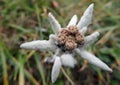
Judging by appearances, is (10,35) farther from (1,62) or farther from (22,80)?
(22,80)

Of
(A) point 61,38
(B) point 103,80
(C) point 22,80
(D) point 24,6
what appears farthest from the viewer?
(D) point 24,6

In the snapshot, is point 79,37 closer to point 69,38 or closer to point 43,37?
point 69,38

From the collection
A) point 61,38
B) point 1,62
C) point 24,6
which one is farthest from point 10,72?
point 61,38

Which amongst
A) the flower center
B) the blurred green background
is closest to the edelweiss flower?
the flower center

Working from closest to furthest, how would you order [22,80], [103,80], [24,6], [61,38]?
[61,38] → [22,80] → [103,80] → [24,6]

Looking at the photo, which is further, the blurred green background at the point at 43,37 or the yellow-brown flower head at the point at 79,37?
the blurred green background at the point at 43,37

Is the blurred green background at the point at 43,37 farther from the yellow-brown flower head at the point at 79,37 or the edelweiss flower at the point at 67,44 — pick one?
the yellow-brown flower head at the point at 79,37

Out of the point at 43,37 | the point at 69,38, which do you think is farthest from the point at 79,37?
the point at 43,37

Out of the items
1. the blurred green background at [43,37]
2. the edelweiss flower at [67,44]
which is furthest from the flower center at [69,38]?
the blurred green background at [43,37]
